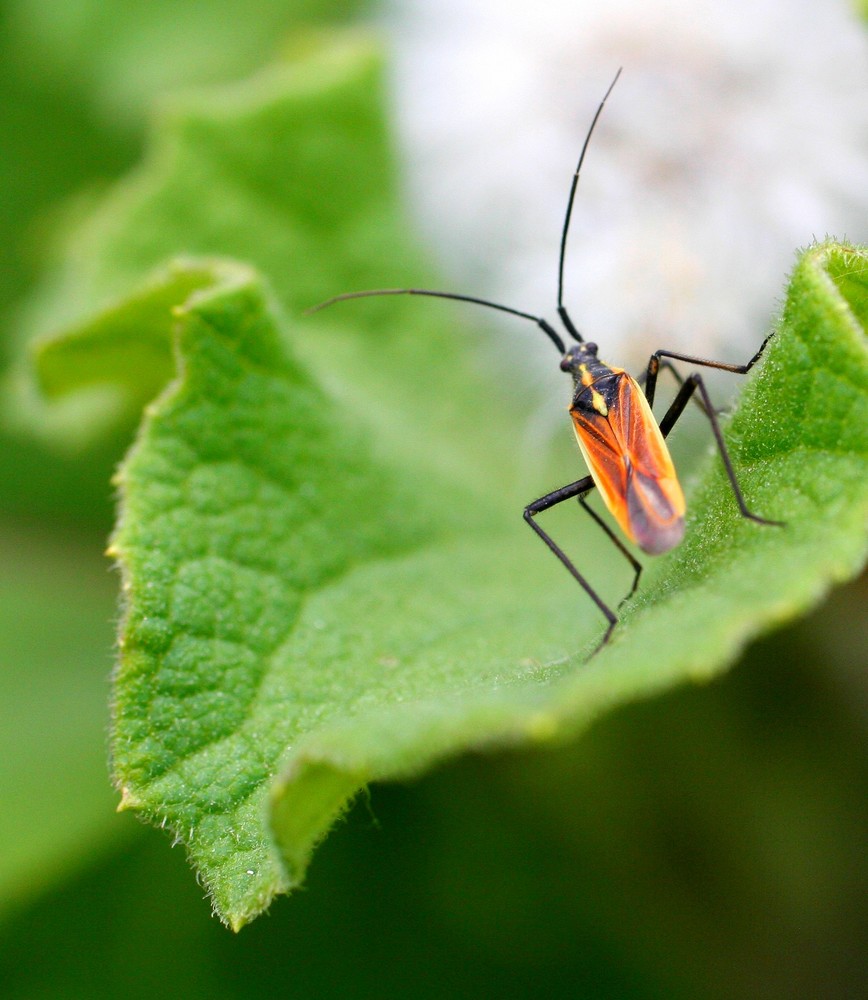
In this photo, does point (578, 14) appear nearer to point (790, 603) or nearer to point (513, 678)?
point (513, 678)

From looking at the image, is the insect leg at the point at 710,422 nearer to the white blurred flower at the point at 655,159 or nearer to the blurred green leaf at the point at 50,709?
the white blurred flower at the point at 655,159

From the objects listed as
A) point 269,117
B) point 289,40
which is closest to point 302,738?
point 269,117

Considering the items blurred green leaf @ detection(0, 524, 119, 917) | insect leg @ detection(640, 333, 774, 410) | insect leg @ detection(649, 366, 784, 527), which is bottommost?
insect leg @ detection(649, 366, 784, 527)

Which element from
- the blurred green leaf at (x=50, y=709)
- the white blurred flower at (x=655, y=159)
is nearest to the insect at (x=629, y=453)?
the white blurred flower at (x=655, y=159)

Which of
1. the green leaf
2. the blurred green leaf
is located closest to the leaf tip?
the green leaf

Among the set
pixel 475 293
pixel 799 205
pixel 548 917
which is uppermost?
pixel 475 293

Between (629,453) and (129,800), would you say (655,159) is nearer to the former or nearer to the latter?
(629,453)

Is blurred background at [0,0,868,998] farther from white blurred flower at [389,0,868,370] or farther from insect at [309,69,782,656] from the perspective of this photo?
insect at [309,69,782,656]
